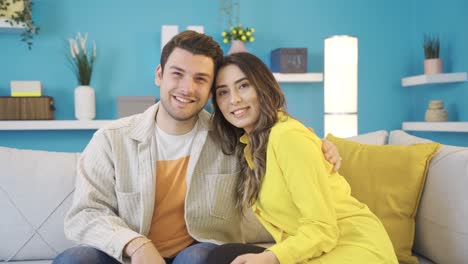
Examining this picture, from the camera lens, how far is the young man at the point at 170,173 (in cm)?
148

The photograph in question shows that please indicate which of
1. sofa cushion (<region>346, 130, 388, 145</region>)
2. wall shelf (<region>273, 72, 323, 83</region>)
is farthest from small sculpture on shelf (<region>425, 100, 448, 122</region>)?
sofa cushion (<region>346, 130, 388, 145</region>)

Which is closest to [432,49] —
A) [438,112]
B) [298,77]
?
[438,112]

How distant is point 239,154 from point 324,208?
48 centimetres

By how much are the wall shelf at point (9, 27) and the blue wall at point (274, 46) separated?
107 mm

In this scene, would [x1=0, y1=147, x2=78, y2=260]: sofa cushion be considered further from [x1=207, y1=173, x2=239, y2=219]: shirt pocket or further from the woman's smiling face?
the woman's smiling face

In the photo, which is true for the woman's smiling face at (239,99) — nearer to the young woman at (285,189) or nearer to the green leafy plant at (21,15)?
the young woman at (285,189)

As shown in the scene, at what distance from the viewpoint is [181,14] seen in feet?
11.2

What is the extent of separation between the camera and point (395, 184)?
166 cm

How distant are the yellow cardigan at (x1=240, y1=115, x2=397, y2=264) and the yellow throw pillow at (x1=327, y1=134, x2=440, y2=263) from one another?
323 millimetres

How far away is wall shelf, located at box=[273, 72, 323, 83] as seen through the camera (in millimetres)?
3350

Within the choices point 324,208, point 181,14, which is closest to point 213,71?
point 324,208

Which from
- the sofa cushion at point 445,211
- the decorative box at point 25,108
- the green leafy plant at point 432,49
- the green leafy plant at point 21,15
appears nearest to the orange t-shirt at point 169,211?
the sofa cushion at point 445,211

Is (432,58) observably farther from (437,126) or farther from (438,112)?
(437,126)

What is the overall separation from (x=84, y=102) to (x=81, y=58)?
0.33m
